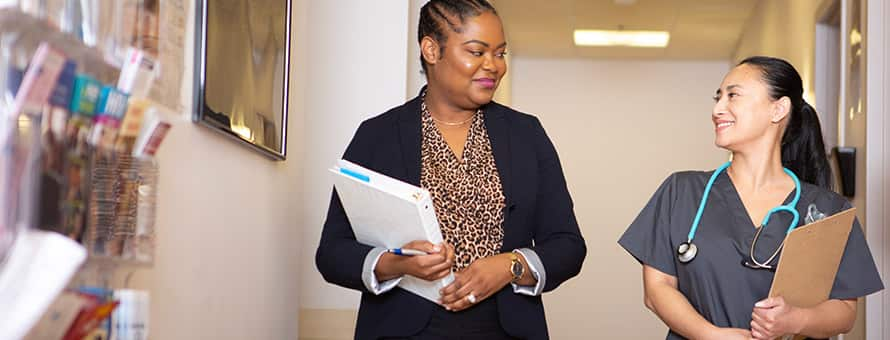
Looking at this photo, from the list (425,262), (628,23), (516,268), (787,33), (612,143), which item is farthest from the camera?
(612,143)

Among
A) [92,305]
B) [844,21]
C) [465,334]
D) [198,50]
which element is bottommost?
[465,334]

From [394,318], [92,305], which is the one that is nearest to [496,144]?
[394,318]

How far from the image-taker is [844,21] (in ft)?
13.2

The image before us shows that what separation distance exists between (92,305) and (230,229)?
3.44ft

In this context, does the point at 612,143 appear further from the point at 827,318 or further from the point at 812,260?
the point at 812,260

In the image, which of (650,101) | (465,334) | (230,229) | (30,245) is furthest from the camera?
(650,101)

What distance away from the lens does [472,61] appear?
1995 mm

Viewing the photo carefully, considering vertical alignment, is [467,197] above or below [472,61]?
below

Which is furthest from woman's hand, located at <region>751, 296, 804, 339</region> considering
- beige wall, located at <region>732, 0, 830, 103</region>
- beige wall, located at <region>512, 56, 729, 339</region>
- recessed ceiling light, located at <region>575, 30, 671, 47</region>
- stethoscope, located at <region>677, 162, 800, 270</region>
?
beige wall, located at <region>512, 56, 729, 339</region>

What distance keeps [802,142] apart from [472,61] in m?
0.79

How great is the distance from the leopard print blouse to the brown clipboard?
0.56m

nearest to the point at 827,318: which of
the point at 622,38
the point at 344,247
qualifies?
the point at 344,247

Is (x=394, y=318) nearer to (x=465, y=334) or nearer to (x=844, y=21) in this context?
(x=465, y=334)

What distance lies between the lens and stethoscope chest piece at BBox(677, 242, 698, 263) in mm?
1996
